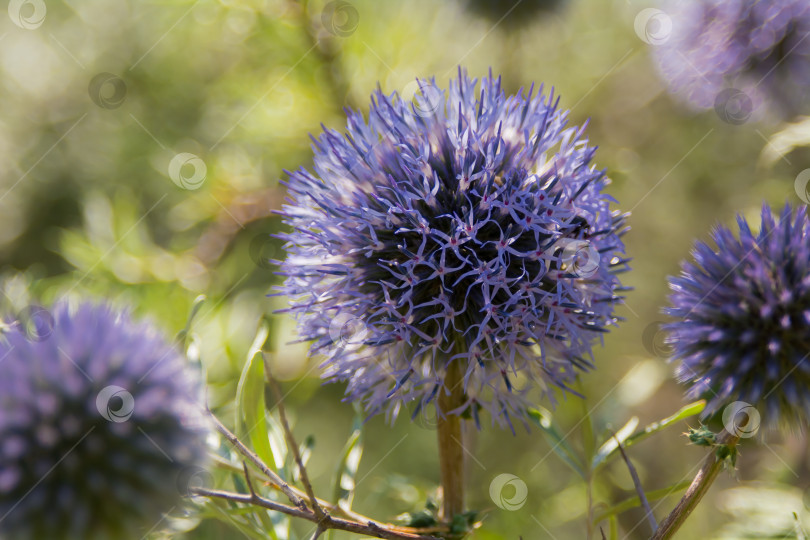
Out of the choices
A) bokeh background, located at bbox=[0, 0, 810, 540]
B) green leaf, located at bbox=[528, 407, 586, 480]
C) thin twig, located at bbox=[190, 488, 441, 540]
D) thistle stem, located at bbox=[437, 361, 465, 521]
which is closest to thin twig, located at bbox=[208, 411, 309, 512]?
thin twig, located at bbox=[190, 488, 441, 540]

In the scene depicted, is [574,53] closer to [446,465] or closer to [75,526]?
[446,465]

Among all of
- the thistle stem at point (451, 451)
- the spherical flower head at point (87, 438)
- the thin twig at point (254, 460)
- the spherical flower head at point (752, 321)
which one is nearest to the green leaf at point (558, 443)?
the thistle stem at point (451, 451)

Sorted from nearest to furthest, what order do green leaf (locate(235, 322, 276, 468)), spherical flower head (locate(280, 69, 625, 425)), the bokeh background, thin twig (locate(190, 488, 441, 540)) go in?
thin twig (locate(190, 488, 441, 540)) → green leaf (locate(235, 322, 276, 468)) → spherical flower head (locate(280, 69, 625, 425)) → the bokeh background

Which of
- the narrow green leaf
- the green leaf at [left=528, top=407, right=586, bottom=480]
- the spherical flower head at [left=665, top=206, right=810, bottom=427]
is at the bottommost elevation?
the narrow green leaf

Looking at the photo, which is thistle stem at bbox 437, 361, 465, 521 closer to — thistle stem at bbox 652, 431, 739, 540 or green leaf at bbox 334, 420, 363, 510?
green leaf at bbox 334, 420, 363, 510

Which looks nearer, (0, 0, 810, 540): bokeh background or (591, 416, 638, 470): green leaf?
(591, 416, 638, 470): green leaf

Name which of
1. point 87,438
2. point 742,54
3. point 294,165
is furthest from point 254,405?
point 742,54

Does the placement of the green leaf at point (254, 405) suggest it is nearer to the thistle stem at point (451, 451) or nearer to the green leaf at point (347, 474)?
the green leaf at point (347, 474)
